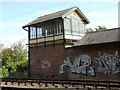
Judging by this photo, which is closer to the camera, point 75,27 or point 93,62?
point 93,62

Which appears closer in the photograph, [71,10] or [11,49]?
[71,10]

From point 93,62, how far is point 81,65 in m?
1.69

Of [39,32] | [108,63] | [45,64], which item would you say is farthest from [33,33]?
[108,63]

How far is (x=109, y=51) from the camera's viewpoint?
17.2 metres

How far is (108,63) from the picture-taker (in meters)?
17.3

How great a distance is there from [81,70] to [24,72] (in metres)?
12.1

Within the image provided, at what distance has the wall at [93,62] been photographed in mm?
16859

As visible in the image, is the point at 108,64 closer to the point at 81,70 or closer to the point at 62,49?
the point at 81,70

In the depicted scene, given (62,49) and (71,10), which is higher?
(71,10)

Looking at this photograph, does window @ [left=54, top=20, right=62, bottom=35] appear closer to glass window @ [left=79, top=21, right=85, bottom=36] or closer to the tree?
glass window @ [left=79, top=21, right=85, bottom=36]

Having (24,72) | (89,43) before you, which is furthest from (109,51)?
(24,72)

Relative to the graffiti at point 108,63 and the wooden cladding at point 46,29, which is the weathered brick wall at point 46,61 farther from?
the graffiti at point 108,63

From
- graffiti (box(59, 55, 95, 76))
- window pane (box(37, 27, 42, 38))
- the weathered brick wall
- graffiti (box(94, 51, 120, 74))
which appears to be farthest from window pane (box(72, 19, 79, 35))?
graffiti (box(94, 51, 120, 74))

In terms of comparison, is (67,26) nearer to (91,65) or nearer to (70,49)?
(70,49)
